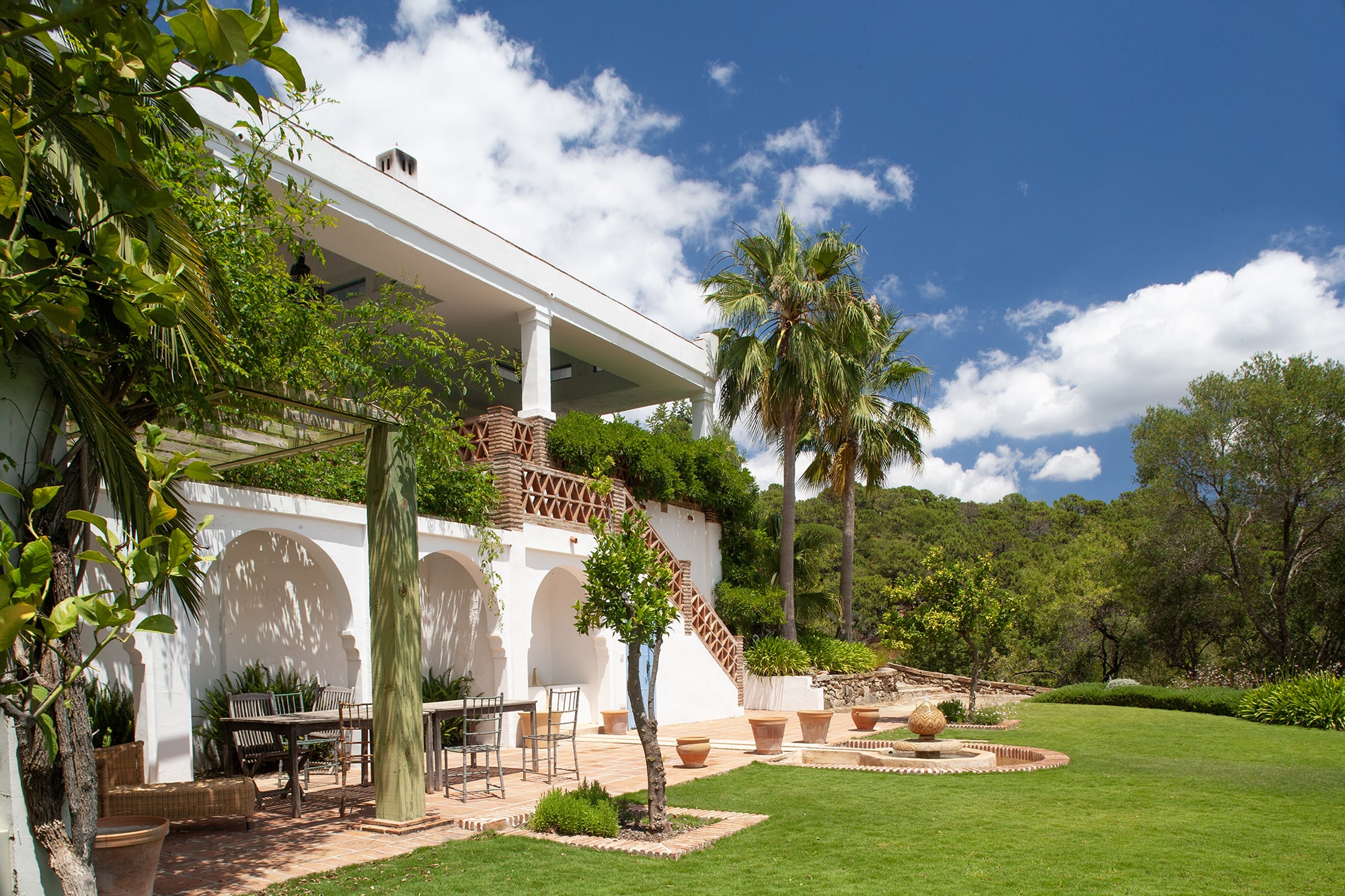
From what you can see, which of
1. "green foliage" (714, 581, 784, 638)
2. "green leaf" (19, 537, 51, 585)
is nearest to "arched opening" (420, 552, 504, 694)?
"green foliage" (714, 581, 784, 638)

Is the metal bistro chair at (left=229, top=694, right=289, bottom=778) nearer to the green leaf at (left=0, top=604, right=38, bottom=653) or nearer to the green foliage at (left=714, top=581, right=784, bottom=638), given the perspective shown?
the green leaf at (left=0, top=604, right=38, bottom=653)

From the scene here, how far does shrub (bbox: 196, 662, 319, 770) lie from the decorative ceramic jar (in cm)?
850

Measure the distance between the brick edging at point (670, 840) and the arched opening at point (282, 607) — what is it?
5.23 metres

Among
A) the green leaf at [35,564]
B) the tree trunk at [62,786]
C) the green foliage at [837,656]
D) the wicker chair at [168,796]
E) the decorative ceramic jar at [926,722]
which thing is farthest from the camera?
the green foliage at [837,656]

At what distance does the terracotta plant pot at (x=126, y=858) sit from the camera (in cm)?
527

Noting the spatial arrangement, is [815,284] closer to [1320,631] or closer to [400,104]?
[400,104]

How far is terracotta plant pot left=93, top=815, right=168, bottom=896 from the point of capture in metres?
5.27

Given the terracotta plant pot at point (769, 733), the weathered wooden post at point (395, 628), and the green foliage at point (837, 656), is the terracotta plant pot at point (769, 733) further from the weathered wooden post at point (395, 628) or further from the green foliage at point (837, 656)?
the green foliage at point (837, 656)

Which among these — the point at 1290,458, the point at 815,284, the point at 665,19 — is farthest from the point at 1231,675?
the point at 665,19

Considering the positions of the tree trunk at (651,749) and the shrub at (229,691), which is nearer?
the tree trunk at (651,749)

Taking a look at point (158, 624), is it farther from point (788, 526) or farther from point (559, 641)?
point (788, 526)

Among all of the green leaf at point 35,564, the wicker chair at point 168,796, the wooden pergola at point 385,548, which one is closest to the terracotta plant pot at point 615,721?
the wooden pergola at point 385,548

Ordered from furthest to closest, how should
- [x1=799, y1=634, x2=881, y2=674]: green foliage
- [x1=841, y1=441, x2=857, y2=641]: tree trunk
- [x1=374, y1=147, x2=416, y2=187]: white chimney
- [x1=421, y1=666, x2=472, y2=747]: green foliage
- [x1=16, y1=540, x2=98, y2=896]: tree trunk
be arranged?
[x1=841, y1=441, x2=857, y2=641]: tree trunk < [x1=799, y1=634, x2=881, y2=674]: green foliage < [x1=374, y1=147, x2=416, y2=187]: white chimney < [x1=421, y1=666, x2=472, y2=747]: green foliage < [x1=16, y1=540, x2=98, y2=896]: tree trunk

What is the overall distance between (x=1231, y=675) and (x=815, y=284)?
16.3m
